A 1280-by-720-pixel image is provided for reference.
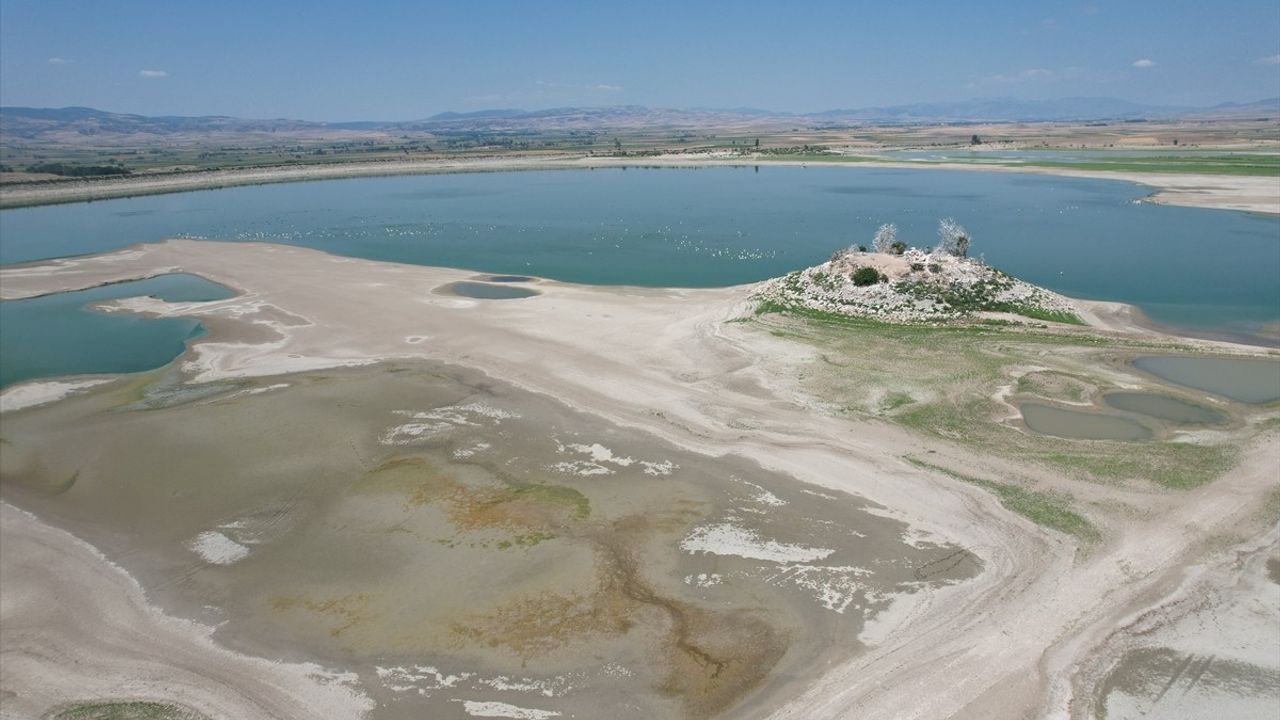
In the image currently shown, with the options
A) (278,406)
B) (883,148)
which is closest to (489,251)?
(278,406)

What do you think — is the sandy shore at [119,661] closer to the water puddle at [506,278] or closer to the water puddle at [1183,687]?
the water puddle at [1183,687]

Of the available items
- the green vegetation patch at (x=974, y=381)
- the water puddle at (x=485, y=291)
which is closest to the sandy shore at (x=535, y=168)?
the green vegetation patch at (x=974, y=381)

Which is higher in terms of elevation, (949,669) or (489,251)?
(489,251)

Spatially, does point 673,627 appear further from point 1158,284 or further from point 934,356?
point 1158,284

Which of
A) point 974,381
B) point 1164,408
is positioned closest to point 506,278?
point 974,381

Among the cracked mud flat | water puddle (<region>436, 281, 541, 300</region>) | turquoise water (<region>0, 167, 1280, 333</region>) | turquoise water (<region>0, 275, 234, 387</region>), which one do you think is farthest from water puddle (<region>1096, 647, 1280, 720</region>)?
turquoise water (<region>0, 275, 234, 387</region>)

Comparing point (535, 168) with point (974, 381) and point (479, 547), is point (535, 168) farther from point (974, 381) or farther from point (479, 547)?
point (479, 547)
